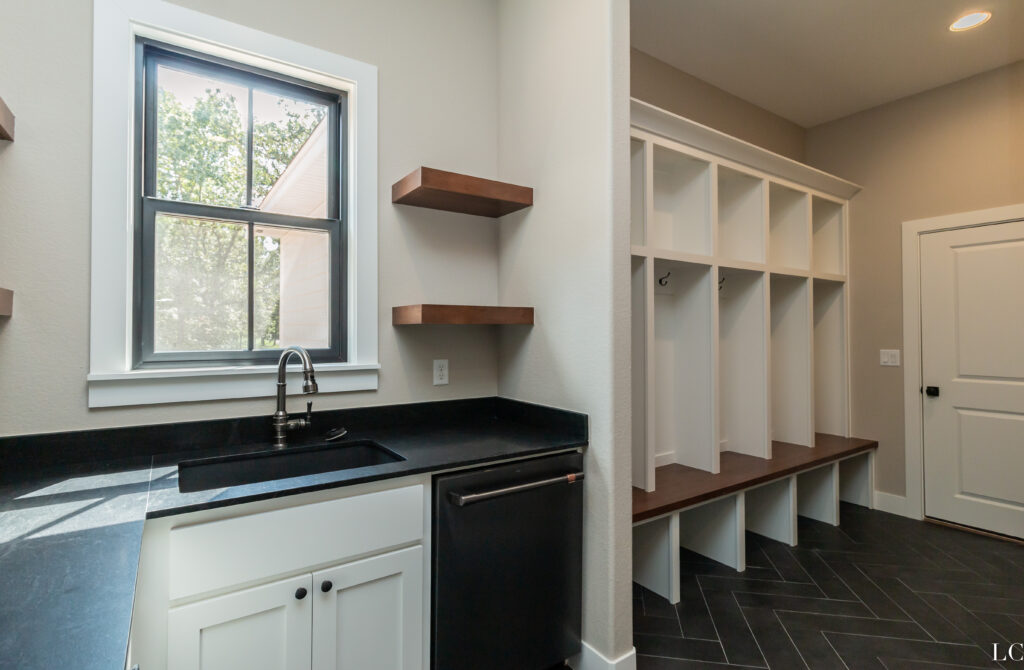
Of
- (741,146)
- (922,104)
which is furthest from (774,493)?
(922,104)

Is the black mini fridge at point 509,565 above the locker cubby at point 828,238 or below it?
below

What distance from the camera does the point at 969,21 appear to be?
2648mm

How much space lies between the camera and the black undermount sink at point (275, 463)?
5.46ft

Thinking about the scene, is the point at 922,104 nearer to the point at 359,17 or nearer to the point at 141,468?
the point at 359,17

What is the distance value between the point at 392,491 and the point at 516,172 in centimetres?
151

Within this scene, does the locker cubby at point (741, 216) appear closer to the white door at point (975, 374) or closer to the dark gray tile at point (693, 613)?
the white door at point (975, 374)

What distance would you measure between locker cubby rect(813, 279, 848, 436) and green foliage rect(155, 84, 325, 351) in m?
3.61

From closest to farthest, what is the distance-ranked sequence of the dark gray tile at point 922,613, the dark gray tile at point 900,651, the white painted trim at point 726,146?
the dark gray tile at point 900,651, the dark gray tile at point 922,613, the white painted trim at point 726,146

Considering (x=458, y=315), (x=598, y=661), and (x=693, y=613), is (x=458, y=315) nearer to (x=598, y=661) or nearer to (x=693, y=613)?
(x=598, y=661)

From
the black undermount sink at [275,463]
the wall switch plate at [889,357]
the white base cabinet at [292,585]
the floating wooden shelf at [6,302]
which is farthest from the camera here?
the wall switch plate at [889,357]

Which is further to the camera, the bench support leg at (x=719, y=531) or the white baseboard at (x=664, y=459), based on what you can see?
the white baseboard at (x=664, y=459)

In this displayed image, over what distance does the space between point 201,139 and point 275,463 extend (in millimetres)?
1231

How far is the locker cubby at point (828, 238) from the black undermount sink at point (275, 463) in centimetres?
344

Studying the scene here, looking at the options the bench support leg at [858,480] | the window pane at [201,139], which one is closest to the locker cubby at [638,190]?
the window pane at [201,139]
